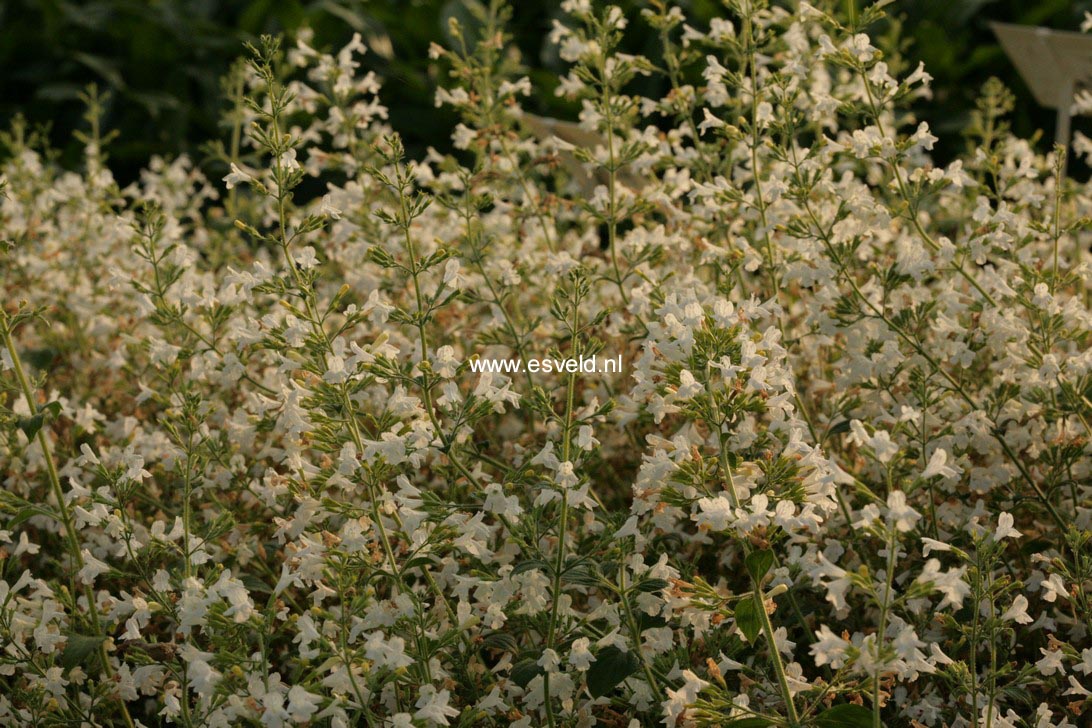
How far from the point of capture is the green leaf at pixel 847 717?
141 centimetres

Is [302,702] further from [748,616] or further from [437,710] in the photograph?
[748,616]

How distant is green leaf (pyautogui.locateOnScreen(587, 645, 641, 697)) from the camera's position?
1.56 meters

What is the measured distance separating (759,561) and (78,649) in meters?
0.97

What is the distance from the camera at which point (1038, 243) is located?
327cm

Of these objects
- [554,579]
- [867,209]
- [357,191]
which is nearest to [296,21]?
[357,191]

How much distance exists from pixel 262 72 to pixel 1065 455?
135 centimetres

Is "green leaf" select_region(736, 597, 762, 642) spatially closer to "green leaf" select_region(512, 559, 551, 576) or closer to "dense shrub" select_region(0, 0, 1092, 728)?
"dense shrub" select_region(0, 0, 1092, 728)

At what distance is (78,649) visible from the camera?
173cm

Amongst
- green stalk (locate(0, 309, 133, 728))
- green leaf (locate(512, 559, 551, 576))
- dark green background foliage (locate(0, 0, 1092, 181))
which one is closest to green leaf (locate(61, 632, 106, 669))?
green stalk (locate(0, 309, 133, 728))

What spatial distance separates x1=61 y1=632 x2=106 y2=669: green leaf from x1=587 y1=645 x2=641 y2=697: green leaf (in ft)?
2.31

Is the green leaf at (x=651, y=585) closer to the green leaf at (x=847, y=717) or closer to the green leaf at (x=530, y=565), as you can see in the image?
the green leaf at (x=530, y=565)

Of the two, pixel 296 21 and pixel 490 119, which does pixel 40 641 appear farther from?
pixel 296 21

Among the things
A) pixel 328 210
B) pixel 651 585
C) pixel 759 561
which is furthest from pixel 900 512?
pixel 328 210

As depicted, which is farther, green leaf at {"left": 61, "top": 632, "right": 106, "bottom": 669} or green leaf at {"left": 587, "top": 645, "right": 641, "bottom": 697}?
green leaf at {"left": 61, "top": 632, "right": 106, "bottom": 669}
